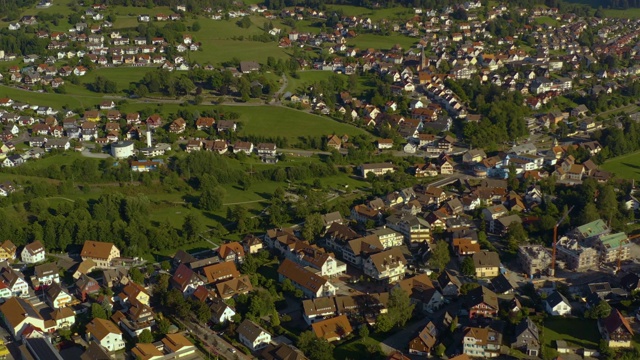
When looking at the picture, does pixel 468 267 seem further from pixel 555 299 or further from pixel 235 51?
pixel 235 51

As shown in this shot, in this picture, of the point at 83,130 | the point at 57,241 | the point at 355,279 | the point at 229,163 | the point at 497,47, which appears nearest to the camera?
the point at 355,279

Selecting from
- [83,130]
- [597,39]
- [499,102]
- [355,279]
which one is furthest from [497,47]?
[355,279]

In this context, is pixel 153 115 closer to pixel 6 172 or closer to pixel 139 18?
pixel 6 172

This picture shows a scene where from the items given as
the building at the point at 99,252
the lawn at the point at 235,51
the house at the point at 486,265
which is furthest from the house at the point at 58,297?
the lawn at the point at 235,51

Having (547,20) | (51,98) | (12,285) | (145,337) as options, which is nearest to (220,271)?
(145,337)

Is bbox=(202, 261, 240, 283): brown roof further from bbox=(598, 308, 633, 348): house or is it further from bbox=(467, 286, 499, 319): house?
bbox=(598, 308, 633, 348): house

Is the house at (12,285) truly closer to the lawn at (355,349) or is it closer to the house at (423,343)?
the lawn at (355,349)
